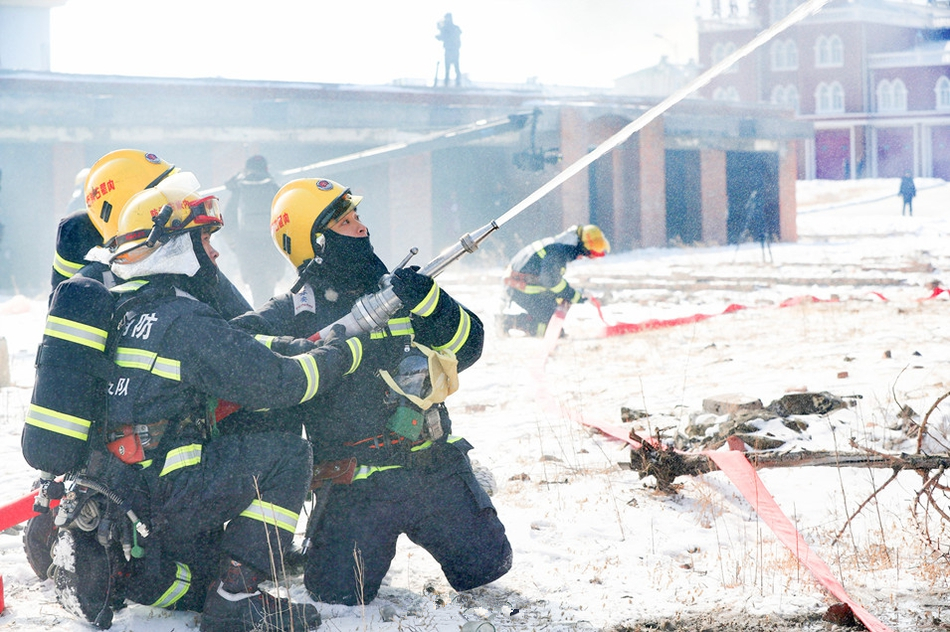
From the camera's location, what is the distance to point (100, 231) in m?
4.25

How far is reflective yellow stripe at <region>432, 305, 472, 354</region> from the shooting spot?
3768 millimetres

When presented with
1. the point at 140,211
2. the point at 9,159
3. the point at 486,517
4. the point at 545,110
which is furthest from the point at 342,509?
the point at 545,110

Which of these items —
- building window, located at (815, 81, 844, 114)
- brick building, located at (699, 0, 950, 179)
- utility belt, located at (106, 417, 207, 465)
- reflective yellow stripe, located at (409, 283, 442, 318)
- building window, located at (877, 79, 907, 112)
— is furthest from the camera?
building window, located at (815, 81, 844, 114)

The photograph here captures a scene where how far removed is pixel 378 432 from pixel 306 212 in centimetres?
94

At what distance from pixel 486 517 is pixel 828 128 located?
189 ft

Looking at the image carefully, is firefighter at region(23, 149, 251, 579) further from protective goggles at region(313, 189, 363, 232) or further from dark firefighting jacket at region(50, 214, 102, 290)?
protective goggles at region(313, 189, 363, 232)

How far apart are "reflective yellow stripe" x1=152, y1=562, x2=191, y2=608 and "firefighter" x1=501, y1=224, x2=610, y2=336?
7.18 metres

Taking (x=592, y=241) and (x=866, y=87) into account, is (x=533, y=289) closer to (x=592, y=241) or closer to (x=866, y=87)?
(x=592, y=241)

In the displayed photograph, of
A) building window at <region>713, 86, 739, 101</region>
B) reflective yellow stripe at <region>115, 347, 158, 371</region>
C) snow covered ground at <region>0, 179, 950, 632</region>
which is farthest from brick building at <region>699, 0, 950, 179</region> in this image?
reflective yellow stripe at <region>115, 347, 158, 371</region>

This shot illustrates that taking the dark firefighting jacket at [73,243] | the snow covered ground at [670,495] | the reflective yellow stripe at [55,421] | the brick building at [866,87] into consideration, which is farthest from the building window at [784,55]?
the reflective yellow stripe at [55,421]

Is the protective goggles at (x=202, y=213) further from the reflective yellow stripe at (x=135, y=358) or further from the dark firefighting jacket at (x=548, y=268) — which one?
the dark firefighting jacket at (x=548, y=268)

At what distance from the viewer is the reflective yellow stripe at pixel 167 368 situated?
3287 millimetres

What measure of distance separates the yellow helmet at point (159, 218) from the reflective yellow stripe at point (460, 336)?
0.99 meters

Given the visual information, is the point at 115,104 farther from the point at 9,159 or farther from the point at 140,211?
the point at 140,211
